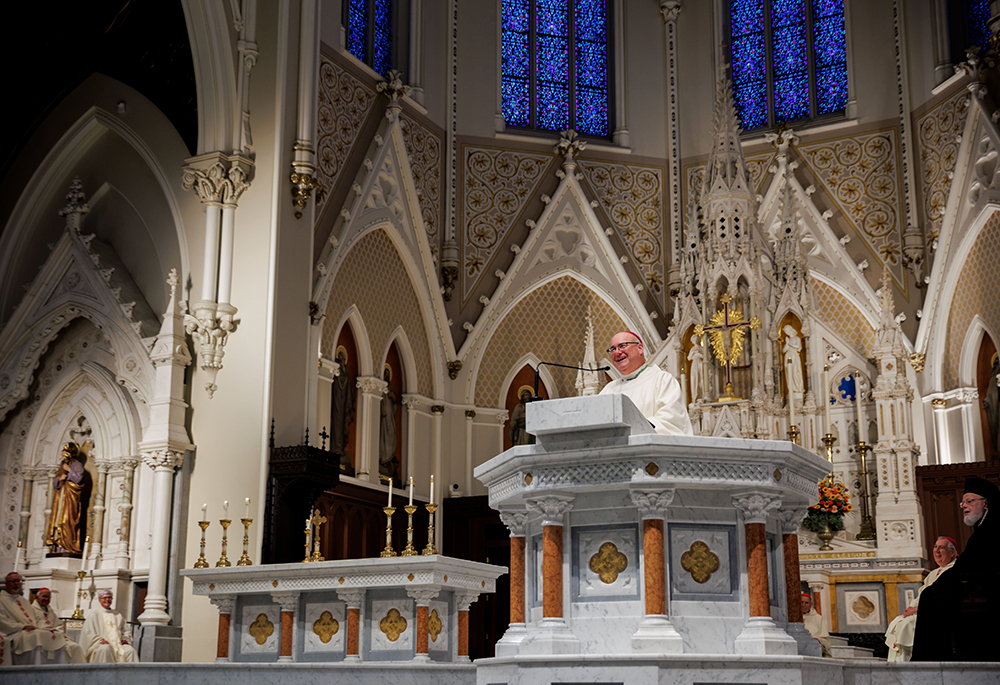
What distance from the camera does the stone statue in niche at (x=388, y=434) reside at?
53.4 feet

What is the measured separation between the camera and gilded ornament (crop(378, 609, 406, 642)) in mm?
9922

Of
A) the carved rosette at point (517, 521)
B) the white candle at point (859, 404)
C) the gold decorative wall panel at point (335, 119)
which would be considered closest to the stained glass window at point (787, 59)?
the white candle at point (859, 404)

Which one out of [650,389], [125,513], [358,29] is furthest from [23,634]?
[358,29]

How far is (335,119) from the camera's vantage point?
15.9 metres

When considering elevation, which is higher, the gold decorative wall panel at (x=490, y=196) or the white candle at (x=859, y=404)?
the gold decorative wall panel at (x=490, y=196)

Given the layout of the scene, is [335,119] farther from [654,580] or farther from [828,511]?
[654,580]

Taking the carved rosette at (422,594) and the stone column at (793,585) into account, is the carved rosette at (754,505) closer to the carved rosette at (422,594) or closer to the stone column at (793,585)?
the stone column at (793,585)

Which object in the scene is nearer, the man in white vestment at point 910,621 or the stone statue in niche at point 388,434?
the man in white vestment at point 910,621

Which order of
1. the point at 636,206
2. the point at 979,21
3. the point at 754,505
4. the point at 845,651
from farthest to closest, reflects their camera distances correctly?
the point at 636,206 < the point at 979,21 < the point at 845,651 < the point at 754,505

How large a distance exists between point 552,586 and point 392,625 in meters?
3.96

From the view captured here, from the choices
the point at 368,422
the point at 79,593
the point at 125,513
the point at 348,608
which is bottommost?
the point at 348,608

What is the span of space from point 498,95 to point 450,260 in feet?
10.5

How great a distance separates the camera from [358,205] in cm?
1573

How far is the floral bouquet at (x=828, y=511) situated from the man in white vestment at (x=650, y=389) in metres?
8.56
